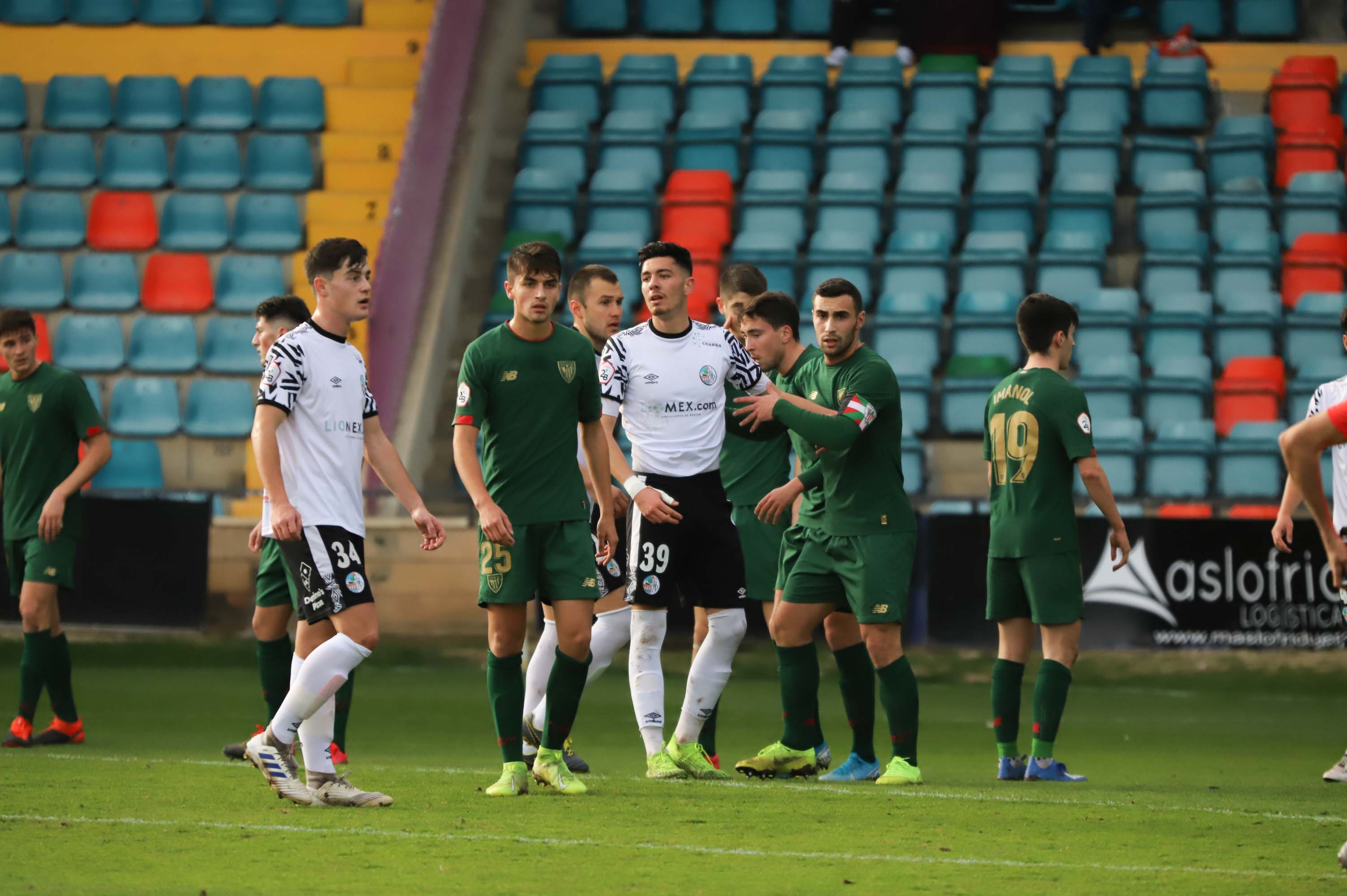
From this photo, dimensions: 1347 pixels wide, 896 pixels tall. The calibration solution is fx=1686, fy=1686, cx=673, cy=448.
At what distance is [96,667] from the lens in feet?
39.2

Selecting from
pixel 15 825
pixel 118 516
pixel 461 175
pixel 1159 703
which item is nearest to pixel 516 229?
pixel 461 175

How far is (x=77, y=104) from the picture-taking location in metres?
16.9

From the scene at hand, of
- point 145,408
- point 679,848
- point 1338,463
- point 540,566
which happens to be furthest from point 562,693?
point 145,408

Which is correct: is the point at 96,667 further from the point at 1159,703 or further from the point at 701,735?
the point at 1159,703

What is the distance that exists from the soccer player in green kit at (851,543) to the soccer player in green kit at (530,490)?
815 millimetres

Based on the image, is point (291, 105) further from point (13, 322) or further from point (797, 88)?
point (13, 322)

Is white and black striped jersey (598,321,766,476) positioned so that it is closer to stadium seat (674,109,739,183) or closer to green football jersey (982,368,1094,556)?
green football jersey (982,368,1094,556)

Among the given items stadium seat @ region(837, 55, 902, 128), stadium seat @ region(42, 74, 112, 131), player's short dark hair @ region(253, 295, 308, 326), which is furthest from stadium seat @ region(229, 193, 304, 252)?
player's short dark hair @ region(253, 295, 308, 326)

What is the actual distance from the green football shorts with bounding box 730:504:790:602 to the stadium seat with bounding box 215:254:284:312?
8520mm

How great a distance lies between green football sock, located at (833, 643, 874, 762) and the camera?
22.9ft

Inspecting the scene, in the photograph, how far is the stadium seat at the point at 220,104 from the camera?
54.9 feet

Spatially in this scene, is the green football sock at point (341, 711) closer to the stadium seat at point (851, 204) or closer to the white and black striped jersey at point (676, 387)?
the white and black striped jersey at point (676, 387)

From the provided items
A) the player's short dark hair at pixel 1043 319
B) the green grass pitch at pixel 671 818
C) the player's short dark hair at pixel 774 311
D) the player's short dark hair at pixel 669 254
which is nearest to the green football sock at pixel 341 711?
the green grass pitch at pixel 671 818

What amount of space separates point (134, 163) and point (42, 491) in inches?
345
